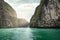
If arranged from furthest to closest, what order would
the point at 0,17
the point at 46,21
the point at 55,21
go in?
the point at 0,17
the point at 46,21
the point at 55,21

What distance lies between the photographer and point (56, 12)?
86750 mm

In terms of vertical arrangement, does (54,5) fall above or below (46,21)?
above

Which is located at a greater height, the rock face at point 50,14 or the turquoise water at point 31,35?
the rock face at point 50,14

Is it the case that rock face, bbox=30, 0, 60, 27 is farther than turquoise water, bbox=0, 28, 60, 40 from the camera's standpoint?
Yes

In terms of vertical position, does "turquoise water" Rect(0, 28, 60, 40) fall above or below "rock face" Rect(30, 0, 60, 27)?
below

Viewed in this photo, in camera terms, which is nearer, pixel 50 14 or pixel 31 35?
pixel 31 35

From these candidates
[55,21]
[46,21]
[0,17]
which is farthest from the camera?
[0,17]

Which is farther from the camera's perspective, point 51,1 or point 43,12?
point 43,12

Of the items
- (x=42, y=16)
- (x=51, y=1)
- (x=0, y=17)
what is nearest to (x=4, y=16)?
(x=0, y=17)

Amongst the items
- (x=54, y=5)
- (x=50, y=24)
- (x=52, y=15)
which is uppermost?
(x=54, y=5)

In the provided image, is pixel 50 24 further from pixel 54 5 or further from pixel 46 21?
pixel 54 5

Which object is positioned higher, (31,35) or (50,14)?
(50,14)

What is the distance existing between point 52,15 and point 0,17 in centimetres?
5705

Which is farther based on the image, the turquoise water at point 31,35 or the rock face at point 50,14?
the rock face at point 50,14
